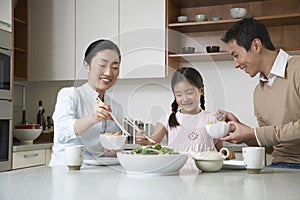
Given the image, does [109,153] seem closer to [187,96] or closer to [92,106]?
[92,106]

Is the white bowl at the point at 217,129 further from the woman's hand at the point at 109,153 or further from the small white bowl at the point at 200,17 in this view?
the small white bowl at the point at 200,17

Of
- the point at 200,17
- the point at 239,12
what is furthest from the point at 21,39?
the point at 239,12

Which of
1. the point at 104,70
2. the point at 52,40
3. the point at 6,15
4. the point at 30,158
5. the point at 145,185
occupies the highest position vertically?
the point at 6,15

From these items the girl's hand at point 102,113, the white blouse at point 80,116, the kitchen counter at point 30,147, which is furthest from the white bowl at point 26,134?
the girl's hand at point 102,113

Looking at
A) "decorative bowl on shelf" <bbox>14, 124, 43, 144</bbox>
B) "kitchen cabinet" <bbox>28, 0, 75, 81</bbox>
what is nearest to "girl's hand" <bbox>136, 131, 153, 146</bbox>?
"decorative bowl on shelf" <bbox>14, 124, 43, 144</bbox>

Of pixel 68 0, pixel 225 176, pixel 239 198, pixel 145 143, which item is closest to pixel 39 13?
pixel 68 0

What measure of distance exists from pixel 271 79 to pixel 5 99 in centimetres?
191

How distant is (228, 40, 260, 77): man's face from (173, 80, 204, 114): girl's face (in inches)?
28.0

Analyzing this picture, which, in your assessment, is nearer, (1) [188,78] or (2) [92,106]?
(1) [188,78]

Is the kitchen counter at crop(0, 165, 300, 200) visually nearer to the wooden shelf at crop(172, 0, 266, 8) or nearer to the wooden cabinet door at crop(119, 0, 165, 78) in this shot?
the wooden cabinet door at crop(119, 0, 165, 78)

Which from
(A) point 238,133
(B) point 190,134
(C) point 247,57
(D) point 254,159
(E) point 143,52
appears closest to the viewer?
(D) point 254,159

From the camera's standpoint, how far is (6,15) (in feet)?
10.3

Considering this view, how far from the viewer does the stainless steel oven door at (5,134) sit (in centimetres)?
298

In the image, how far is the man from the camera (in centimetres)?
196
